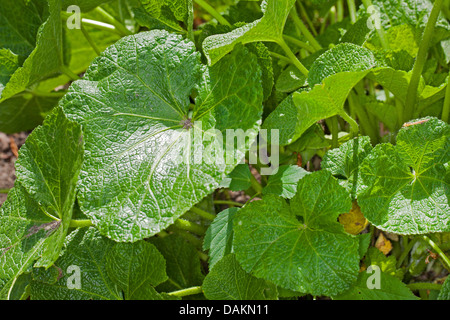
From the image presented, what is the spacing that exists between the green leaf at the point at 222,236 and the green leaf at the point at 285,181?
0.28ft

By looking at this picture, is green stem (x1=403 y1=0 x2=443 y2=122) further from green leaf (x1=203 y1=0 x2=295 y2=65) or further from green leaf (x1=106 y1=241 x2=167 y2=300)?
green leaf (x1=106 y1=241 x2=167 y2=300)

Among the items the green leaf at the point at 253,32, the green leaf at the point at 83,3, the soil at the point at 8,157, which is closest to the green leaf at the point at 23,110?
the soil at the point at 8,157

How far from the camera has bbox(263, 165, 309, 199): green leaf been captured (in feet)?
2.98

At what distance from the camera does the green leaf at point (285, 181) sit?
907mm

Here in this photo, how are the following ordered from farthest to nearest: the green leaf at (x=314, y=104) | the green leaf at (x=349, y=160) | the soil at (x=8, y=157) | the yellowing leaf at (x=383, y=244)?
the soil at (x=8, y=157) < the yellowing leaf at (x=383, y=244) < the green leaf at (x=349, y=160) < the green leaf at (x=314, y=104)

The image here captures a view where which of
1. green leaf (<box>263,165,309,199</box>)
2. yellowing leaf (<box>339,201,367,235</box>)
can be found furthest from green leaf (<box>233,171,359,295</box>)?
yellowing leaf (<box>339,201,367,235</box>)

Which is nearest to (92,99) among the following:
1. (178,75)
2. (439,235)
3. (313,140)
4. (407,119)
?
(178,75)

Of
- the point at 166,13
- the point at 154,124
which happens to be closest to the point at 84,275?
the point at 154,124

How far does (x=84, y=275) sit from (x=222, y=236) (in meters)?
0.30

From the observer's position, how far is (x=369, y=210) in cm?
84

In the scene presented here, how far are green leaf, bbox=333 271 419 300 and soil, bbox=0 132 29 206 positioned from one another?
111 cm

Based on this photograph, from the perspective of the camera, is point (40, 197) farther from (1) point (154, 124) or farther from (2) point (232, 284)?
(2) point (232, 284)

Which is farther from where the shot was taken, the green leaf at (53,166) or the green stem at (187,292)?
the green stem at (187,292)

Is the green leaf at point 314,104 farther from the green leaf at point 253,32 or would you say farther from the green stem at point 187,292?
the green stem at point 187,292
